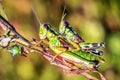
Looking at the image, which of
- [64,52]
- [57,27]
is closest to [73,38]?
[64,52]

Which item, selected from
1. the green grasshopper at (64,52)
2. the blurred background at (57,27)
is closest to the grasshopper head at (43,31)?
the green grasshopper at (64,52)

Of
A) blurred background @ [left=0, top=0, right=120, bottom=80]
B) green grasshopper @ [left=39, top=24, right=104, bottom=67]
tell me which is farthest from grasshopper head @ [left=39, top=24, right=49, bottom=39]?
blurred background @ [left=0, top=0, right=120, bottom=80]

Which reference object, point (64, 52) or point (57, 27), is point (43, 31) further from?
point (57, 27)

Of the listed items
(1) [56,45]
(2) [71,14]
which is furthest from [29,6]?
(1) [56,45]

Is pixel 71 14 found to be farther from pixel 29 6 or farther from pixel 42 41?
pixel 42 41

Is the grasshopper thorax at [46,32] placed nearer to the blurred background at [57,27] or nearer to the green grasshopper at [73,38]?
the green grasshopper at [73,38]

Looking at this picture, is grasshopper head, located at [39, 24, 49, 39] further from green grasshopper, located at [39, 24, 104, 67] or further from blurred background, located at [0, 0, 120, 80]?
blurred background, located at [0, 0, 120, 80]
